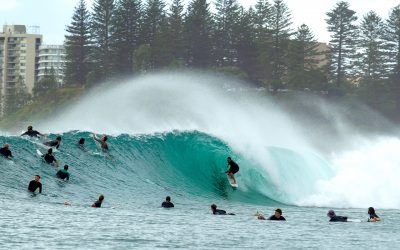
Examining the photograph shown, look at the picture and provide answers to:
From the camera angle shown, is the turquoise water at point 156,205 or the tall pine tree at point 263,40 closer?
the turquoise water at point 156,205

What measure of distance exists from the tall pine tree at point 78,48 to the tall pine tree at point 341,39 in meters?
29.7

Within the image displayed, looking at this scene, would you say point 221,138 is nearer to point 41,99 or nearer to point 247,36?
point 247,36

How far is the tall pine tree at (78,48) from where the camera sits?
11988 centimetres

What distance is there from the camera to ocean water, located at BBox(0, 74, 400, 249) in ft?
82.1

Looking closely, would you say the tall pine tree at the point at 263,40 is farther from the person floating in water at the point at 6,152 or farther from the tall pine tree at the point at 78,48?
the person floating in water at the point at 6,152

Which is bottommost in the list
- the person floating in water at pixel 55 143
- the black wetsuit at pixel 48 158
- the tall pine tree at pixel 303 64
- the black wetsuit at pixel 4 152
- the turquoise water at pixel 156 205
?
the turquoise water at pixel 156 205

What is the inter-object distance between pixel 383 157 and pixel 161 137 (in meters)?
12.7

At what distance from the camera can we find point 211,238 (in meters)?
24.9

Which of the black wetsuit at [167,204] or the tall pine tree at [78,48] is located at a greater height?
the tall pine tree at [78,48]

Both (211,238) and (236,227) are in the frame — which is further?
(236,227)

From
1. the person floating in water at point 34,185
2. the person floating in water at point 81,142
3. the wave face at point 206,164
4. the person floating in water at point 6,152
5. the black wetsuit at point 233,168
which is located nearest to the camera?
the person floating in water at point 34,185

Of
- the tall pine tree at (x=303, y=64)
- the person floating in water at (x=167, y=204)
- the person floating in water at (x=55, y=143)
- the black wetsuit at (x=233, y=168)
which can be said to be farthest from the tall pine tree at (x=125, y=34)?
the person floating in water at (x=167, y=204)

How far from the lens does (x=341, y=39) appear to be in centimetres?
11506

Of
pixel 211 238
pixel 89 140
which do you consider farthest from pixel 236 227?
pixel 89 140
